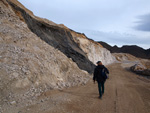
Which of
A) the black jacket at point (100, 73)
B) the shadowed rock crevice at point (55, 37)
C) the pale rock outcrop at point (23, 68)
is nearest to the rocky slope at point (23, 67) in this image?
the pale rock outcrop at point (23, 68)

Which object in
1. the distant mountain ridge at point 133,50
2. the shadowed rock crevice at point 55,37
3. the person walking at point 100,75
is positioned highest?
the distant mountain ridge at point 133,50

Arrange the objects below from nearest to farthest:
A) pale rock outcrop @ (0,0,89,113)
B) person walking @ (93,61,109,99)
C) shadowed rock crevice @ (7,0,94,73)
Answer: pale rock outcrop @ (0,0,89,113)
person walking @ (93,61,109,99)
shadowed rock crevice @ (7,0,94,73)

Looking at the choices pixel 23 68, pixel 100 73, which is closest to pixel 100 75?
pixel 100 73

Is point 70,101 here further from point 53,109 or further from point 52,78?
point 52,78

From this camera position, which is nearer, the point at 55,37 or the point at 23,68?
the point at 23,68

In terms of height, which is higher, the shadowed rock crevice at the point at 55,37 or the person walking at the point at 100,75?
the shadowed rock crevice at the point at 55,37

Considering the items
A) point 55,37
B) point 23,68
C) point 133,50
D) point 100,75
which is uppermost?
point 133,50

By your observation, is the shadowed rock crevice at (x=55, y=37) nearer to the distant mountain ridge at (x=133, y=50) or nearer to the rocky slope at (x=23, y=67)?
the rocky slope at (x=23, y=67)

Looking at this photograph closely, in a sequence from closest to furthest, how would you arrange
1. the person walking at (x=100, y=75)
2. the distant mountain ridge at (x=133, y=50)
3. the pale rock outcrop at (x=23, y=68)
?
the pale rock outcrop at (x=23, y=68), the person walking at (x=100, y=75), the distant mountain ridge at (x=133, y=50)

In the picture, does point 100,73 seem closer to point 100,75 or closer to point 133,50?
point 100,75

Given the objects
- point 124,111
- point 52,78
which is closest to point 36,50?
point 52,78

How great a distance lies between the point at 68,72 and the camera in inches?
370

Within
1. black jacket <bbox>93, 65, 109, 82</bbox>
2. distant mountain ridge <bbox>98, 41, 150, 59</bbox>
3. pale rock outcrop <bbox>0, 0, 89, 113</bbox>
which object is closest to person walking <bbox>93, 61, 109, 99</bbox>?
black jacket <bbox>93, 65, 109, 82</bbox>

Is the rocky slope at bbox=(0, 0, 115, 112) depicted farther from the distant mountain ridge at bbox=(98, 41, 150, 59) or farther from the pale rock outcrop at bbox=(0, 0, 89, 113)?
the distant mountain ridge at bbox=(98, 41, 150, 59)
